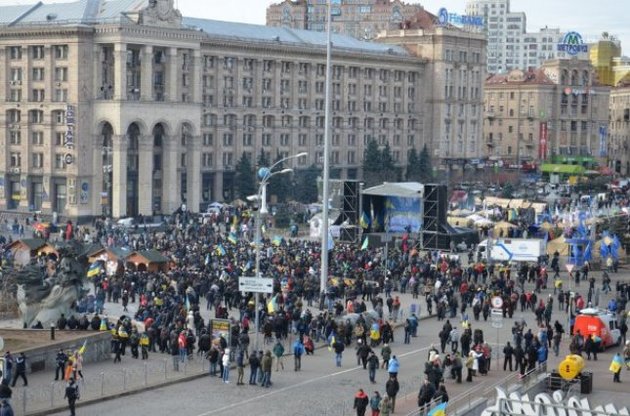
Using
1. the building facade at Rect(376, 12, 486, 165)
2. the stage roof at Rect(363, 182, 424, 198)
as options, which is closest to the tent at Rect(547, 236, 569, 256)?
the stage roof at Rect(363, 182, 424, 198)

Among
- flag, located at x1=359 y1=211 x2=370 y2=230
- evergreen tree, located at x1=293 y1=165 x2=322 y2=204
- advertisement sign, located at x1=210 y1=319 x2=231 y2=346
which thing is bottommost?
advertisement sign, located at x1=210 y1=319 x2=231 y2=346

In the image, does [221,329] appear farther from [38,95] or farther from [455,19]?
[455,19]

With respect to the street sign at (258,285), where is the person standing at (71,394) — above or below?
below

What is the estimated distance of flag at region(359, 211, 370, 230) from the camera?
218 ft

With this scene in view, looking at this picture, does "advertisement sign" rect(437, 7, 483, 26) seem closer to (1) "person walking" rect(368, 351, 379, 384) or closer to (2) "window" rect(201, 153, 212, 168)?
(2) "window" rect(201, 153, 212, 168)

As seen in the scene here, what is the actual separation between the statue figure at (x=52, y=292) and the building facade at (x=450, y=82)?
291 ft

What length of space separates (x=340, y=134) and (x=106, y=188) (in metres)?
32.7

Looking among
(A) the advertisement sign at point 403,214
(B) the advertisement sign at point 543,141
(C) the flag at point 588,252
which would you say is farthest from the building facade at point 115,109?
(B) the advertisement sign at point 543,141

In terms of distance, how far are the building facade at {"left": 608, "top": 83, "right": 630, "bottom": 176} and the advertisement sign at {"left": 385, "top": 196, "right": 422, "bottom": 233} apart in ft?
341

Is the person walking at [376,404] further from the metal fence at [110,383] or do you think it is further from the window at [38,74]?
the window at [38,74]

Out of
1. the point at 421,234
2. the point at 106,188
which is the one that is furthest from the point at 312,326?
the point at 106,188

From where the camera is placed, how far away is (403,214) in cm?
7119

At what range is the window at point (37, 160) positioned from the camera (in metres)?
91.7

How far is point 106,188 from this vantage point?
3561 inches
